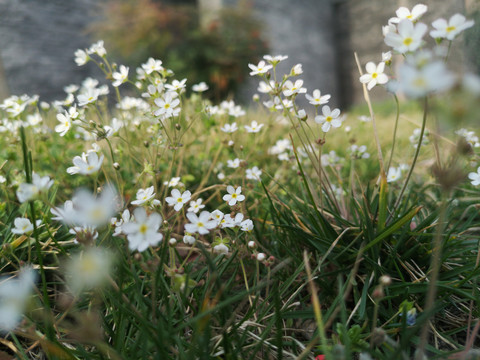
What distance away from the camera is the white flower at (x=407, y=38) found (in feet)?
1.80

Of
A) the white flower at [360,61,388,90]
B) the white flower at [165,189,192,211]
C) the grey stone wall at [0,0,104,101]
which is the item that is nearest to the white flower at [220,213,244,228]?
the white flower at [165,189,192,211]

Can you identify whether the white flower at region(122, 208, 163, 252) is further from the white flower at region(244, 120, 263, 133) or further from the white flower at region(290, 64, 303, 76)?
the white flower at region(244, 120, 263, 133)

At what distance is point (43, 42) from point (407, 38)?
6.27 metres

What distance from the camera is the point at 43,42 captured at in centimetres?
540

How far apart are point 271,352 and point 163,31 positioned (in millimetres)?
5915

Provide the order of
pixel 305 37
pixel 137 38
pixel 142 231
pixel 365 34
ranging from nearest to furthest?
pixel 142 231 → pixel 137 38 → pixel 305 37 → pixel 365 34

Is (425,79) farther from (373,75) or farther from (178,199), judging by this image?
(178,199)

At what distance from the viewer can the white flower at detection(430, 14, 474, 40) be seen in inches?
22.8

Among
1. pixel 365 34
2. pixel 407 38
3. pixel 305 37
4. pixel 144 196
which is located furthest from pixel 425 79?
pixel 365 34

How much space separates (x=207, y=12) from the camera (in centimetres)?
616

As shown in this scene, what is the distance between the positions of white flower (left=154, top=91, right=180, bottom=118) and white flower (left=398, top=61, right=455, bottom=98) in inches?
23.0

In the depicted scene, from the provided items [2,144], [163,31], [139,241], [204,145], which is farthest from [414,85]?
[163,31]

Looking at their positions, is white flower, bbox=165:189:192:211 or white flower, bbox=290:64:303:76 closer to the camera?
white flower, bbox=165:189:192:211

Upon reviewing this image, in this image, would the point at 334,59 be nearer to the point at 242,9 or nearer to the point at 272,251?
the point at 242,9
